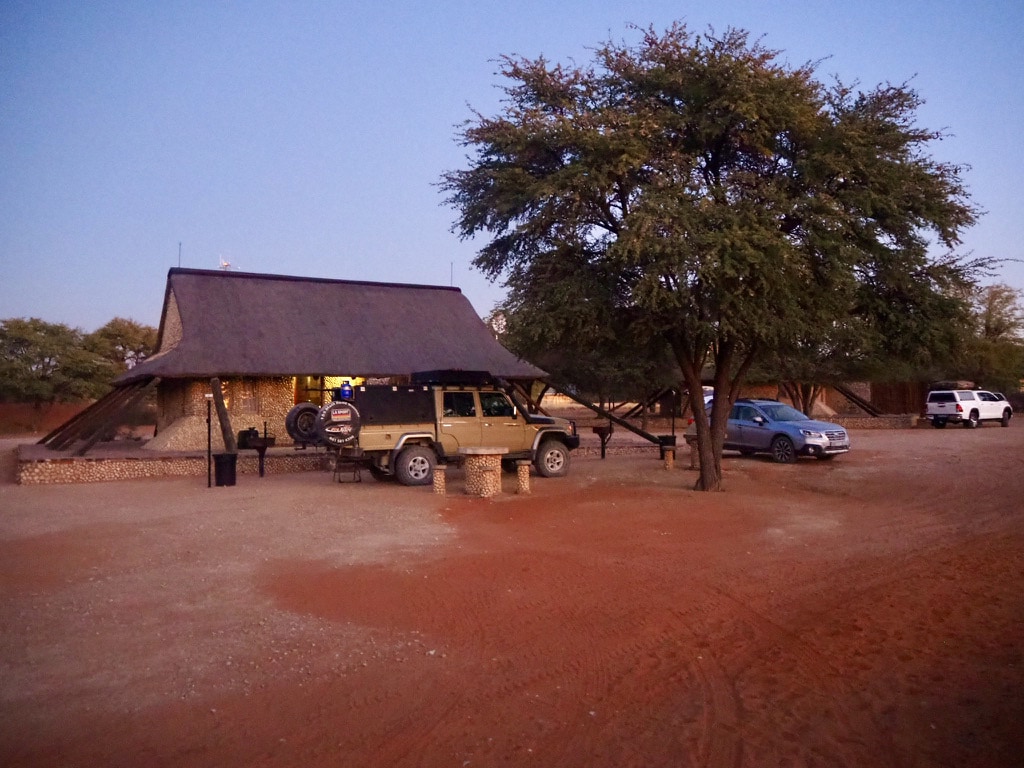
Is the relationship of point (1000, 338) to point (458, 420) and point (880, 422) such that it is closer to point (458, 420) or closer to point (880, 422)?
point (880, 422)

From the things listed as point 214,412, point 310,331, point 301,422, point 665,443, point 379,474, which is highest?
point 310,331

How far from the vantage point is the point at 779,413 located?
2538 centimetres

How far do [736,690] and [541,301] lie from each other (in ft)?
35.9

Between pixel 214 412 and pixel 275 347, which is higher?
Answer: pixel 275 347

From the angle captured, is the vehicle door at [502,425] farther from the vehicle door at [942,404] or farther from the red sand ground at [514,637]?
the vehicle door at [942,404]

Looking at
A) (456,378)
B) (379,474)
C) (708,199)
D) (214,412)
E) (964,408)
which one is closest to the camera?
(708,199)

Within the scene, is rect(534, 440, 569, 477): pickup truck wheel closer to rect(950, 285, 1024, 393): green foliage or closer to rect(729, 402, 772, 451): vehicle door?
rect(729, 402, 772, 451): vehicle door

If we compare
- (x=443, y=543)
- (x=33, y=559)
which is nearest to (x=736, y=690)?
(x=443, y=543)

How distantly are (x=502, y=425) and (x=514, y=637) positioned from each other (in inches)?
473

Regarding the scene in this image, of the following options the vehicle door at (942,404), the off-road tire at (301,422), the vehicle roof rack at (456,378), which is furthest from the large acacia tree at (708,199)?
the vehicle door at (942,404)

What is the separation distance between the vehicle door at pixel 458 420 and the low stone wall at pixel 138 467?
4931 millimetres

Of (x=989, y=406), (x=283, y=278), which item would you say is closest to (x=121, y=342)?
(x=283, y=278)

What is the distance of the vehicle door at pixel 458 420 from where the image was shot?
1900 cm

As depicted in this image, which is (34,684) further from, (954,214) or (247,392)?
(247,392)
